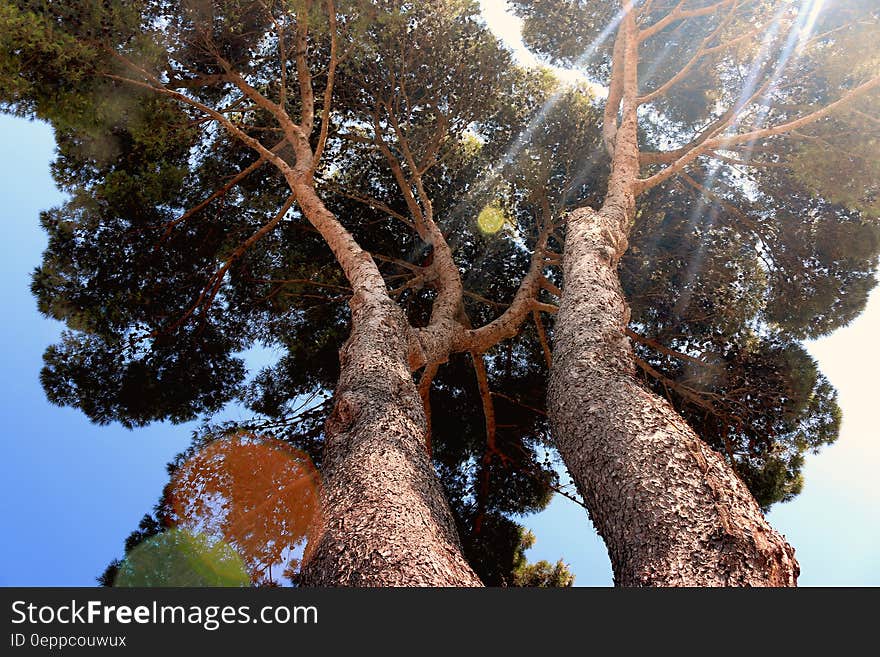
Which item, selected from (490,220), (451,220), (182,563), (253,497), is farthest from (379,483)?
(490,220)

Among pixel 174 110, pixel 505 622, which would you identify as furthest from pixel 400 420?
pixel 174 110

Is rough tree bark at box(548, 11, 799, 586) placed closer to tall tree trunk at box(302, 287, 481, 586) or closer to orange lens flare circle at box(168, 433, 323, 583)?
tall tree trunk at box(302, 287, 481, 586)

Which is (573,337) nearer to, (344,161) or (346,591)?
(346,591)

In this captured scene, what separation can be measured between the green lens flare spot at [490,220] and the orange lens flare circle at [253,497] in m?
4.02

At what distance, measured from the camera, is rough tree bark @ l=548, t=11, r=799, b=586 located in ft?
6.91

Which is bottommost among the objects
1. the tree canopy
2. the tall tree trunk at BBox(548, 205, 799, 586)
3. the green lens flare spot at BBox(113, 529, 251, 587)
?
the tall tree trunk at BBox(548, 205, 799, 586)

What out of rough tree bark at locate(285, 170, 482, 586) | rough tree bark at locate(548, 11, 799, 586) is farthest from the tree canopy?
rough tree bark at locate(548, 11, 799, 586)

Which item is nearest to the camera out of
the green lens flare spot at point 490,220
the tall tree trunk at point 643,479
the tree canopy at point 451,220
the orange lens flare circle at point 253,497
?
the tall tree trunk at point 643,479

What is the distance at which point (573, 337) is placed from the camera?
138 inches

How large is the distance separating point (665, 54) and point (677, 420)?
7.29m

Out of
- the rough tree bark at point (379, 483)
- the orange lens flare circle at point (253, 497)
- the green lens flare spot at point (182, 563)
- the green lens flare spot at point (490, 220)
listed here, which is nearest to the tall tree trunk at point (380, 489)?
the rough tree bark at point (379, 483)

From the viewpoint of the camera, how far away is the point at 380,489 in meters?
2.57

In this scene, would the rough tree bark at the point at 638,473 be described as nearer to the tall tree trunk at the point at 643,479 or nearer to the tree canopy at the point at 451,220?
the tall tree trunk at the point at 643,479

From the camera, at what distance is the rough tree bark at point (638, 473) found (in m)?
2.11
